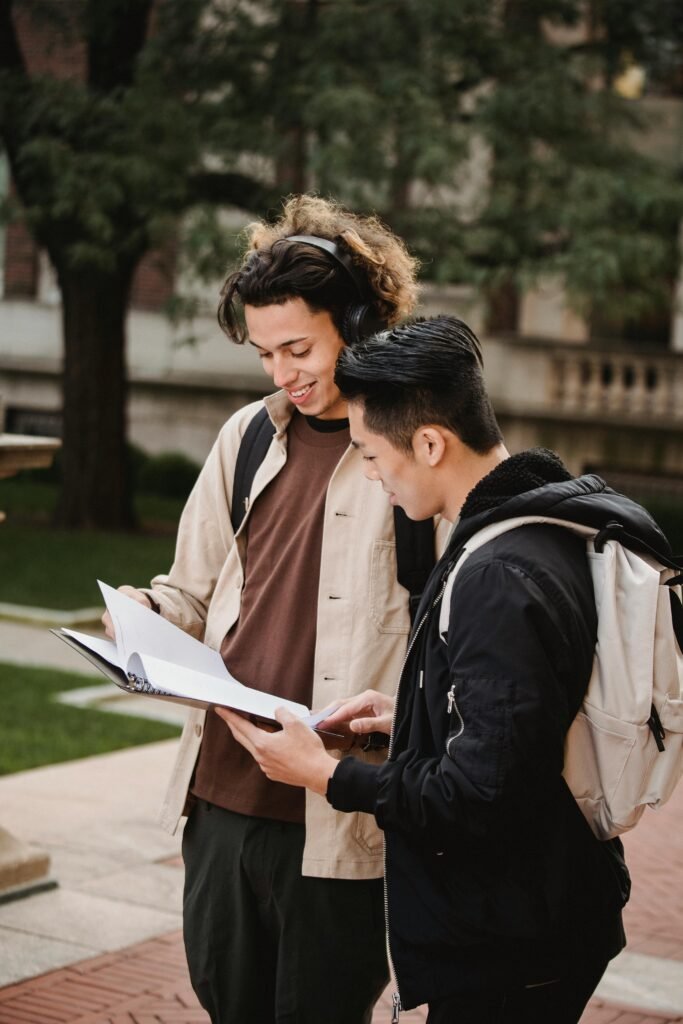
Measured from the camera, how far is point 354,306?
2.92 meters

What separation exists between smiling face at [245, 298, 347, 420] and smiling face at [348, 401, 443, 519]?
0.52 meters

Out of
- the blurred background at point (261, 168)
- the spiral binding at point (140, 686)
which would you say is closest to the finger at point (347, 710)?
the spiral binding at point (140, 686)

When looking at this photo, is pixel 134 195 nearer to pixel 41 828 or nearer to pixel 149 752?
pixel 149 752

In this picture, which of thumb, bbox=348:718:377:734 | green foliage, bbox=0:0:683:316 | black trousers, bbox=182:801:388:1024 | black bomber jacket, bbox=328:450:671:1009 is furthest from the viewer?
green foliage, bbox=0:0:683:316

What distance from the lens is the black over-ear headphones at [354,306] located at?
288 centimetres

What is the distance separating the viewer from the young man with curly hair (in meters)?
2.83

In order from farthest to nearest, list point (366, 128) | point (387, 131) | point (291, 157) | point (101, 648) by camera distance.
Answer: point (291, 157)
point (387, 131)
point (366, 128)
point (101, 648)

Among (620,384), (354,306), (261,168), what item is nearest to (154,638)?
(354,306)

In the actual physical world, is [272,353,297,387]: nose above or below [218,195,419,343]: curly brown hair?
below

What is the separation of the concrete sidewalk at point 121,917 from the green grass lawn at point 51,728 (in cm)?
32

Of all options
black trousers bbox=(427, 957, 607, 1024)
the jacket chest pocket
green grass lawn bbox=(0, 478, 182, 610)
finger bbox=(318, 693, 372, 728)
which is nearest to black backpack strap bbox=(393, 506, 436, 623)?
the jacket chest pocket

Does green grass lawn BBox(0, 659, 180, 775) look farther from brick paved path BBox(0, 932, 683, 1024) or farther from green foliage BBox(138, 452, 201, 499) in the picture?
green foliage BBox(138, 452, 201, 499)

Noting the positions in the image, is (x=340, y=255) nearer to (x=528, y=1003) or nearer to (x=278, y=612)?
(x=278, y=612)

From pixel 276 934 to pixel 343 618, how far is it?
66 centimetres
